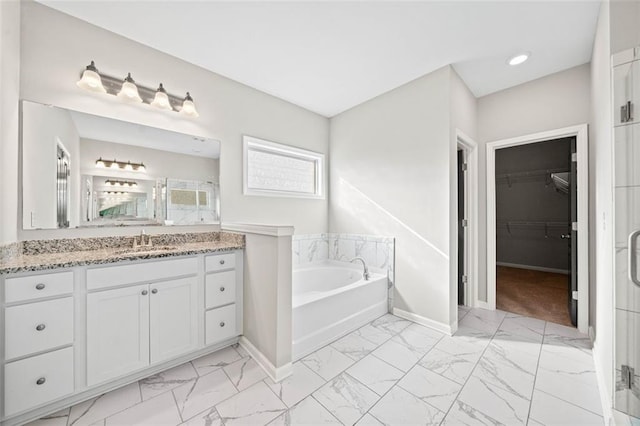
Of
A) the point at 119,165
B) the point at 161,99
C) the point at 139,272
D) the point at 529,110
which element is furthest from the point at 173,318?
the point at 529,110

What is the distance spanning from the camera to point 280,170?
3.22m

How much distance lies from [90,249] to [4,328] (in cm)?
71

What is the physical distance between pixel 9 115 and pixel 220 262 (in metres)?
1.57

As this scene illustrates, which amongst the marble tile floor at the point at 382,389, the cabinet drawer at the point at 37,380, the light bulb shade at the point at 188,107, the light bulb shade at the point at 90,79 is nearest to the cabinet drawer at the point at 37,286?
the cabinet drawer at the point at 37,380

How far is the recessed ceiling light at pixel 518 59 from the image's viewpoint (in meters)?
2.24

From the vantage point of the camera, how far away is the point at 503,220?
17.6 feet

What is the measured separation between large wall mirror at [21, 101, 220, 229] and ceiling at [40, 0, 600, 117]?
30.1 inches

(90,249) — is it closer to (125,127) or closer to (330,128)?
(125,127)

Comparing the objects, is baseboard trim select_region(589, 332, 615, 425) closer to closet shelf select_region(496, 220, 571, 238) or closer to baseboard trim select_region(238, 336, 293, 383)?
baseboard trim select_region(238, 336, 293, 383)

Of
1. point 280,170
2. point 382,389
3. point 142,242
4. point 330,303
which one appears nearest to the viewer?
point 382,389

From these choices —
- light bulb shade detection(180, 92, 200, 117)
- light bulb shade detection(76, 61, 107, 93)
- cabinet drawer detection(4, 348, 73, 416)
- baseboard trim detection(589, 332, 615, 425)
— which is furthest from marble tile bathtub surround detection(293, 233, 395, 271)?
light bulb shade detection(76, 61, 107, 93)

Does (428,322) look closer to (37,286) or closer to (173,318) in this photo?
(173,318)

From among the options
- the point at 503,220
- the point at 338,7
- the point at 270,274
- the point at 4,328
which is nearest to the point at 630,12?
the point at 338,7

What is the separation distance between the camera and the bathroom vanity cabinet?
1.31 m
